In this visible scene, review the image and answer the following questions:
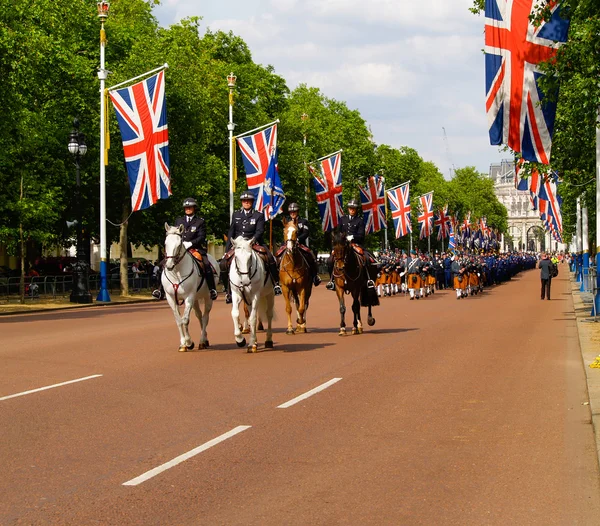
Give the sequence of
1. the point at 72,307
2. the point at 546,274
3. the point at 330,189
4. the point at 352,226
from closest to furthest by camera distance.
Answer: the point at 352,226 < the point at 72,307 < the point at 546,274 < the point at 330,189

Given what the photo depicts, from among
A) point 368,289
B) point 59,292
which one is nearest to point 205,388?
point 368,289

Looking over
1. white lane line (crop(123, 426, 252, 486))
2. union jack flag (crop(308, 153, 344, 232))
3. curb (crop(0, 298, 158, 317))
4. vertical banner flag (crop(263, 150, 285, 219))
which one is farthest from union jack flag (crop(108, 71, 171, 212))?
white lane line (crop(123, 426, 252, 486))

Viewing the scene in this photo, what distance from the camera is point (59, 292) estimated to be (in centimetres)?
4103

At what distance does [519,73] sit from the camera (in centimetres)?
1659

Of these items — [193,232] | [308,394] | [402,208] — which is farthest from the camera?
[402,208]

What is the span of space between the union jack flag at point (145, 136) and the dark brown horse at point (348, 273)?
41.7 ft

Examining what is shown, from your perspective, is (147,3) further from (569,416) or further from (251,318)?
(569,416)

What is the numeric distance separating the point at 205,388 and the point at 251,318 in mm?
4064

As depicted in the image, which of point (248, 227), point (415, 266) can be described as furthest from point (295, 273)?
point (415, 266)

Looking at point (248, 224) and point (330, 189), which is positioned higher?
point (330, 189)

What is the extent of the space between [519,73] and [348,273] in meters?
5.64

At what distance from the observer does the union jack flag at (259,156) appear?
135 ft

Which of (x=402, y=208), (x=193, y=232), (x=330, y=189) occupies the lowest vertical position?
(x=193, y=232)

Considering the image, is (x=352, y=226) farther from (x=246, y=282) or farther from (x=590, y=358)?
(x=590, y=358)
